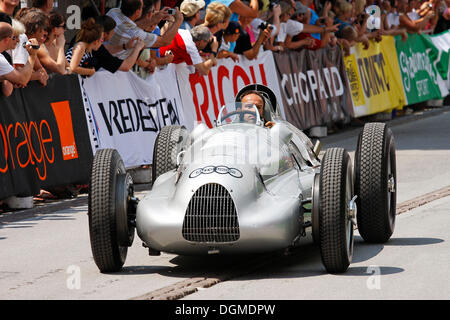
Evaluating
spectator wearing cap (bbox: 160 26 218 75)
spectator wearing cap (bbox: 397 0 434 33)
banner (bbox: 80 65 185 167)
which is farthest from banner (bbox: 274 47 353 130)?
spectator wearing cap (bbox: 397 0 434 33)

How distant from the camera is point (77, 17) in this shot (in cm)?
1523

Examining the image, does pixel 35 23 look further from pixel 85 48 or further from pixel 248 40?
pixel 248 40

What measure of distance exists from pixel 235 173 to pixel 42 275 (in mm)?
1735

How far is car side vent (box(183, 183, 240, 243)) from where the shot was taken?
294 inches

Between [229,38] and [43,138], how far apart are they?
16.8 ft

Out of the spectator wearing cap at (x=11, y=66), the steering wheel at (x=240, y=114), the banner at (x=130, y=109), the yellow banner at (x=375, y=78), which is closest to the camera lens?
the steering wheel at (x=240, y=114)

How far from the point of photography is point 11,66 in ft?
37.4

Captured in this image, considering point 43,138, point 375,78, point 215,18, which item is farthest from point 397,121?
point 43,138

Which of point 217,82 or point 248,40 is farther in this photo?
point 248,40

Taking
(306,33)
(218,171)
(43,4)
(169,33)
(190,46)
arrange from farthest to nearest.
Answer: (306,33) → (190,46) → (169,33) → (43,4) → (218,171)

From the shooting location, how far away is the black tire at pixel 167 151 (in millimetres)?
9219

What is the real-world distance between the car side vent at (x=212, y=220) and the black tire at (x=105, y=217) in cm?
60

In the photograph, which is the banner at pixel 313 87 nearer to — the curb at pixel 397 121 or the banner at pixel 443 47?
the curb at pixel 397 121

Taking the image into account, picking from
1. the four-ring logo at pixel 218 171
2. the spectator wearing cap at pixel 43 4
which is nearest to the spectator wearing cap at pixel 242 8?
the spectator wearing cap at pixel 43 4
